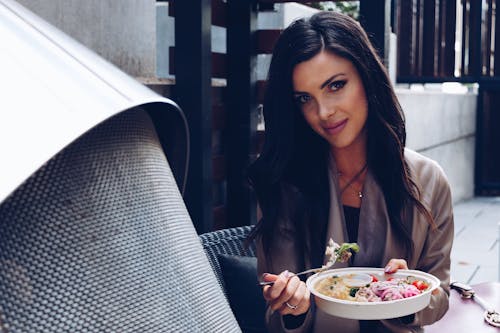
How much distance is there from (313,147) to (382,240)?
38 cm

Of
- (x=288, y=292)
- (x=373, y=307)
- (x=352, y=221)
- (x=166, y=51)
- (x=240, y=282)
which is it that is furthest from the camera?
(x=166, y=51)

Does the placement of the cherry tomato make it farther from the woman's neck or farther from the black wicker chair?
the black wicker chair

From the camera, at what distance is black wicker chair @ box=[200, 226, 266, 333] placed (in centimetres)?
259

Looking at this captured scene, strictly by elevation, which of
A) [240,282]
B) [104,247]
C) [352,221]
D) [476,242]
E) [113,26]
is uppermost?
[113,26]

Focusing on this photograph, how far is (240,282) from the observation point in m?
2.60

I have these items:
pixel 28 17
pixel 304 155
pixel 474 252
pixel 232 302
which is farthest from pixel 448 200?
pixel 474 252

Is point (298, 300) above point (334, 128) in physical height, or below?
below

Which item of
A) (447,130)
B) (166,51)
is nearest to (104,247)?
(166,51)

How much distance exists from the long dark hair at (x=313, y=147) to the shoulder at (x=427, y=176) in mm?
40

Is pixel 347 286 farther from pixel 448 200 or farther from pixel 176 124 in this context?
pixel 176 124

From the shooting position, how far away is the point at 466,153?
9.43 metres

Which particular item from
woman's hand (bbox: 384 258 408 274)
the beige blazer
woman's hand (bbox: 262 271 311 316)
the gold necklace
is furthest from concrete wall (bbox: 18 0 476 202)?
woman's hand (bbox: 262 271 311 316)

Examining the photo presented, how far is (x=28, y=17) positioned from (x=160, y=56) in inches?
167

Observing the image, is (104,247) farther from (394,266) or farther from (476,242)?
(476,242)
